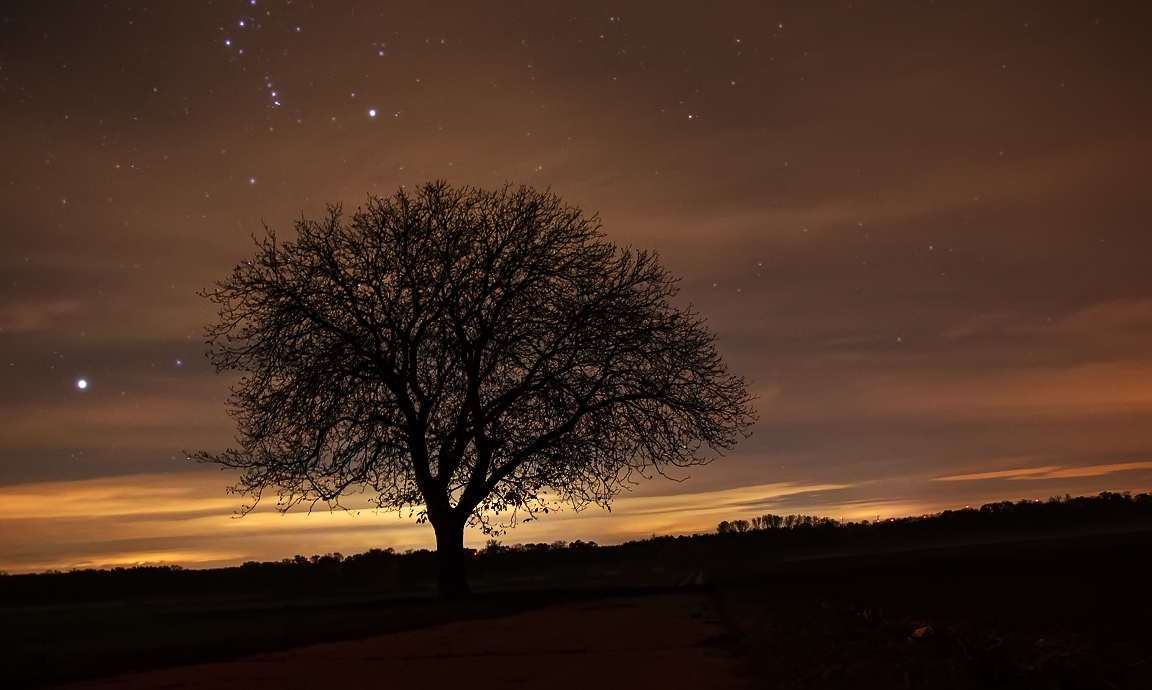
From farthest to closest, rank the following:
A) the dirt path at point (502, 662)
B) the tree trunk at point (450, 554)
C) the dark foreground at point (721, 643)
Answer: the tree trunk at point (450, 554), the dirt path at point (502, 662), the dark foreground at point (721, 643)

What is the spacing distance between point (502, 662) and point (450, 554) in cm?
1413

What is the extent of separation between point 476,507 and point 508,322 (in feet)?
15.1

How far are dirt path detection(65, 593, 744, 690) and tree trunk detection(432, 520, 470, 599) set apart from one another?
978 cm

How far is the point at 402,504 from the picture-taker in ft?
75.7

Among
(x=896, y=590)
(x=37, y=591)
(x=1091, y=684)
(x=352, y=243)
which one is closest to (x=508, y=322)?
(x=352, y=243)

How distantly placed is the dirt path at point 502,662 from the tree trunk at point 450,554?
385 inches

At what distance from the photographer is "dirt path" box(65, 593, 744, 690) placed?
7777mm

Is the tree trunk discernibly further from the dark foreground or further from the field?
the dark foreground

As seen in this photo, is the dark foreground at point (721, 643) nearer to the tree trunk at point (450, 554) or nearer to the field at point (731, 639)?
the field at point (731, 639)

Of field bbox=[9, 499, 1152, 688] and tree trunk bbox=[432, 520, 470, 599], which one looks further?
tree trunk bbox=[432, 520, 470, 599]

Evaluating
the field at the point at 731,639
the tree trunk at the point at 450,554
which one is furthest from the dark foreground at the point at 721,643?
the tree trunk at the point at 450,554

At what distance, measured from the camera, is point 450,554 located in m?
22.9

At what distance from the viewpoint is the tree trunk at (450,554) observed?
22797 millimetres

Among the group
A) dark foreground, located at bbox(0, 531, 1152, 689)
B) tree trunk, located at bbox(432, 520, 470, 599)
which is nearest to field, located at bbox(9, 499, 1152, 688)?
dark foreground, located at bbox(0, 531, 1152, 689)
